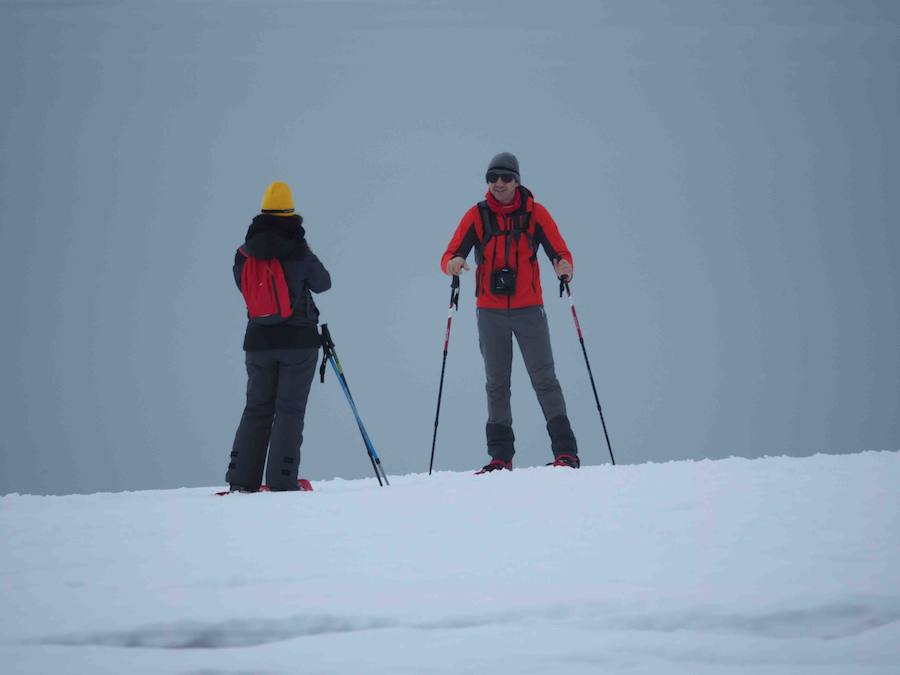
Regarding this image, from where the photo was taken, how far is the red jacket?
7.40 metres

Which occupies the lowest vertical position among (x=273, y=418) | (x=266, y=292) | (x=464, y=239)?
(x=273, y=418)

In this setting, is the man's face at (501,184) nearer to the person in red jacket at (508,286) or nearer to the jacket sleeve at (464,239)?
the person in red jacket at (508,286)

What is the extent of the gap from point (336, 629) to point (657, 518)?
164 centimetres

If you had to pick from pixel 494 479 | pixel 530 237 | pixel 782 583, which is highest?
pixel 530 237

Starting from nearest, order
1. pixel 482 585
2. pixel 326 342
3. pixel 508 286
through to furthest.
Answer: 1. pixel 482 585
2. pixel 326 342
3. pixel 508 286

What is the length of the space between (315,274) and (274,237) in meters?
0.37

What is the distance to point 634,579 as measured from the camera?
3299mm

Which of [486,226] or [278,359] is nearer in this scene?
[278,359]

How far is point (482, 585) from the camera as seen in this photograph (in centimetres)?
331

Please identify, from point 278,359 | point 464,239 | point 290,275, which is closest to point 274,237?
point 290,275

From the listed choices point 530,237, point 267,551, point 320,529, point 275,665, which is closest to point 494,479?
point 320,529

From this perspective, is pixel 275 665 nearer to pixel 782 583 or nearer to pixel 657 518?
pixel 782 583

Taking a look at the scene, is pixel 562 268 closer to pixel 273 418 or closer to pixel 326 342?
pixel 326 342

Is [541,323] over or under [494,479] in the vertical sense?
over
